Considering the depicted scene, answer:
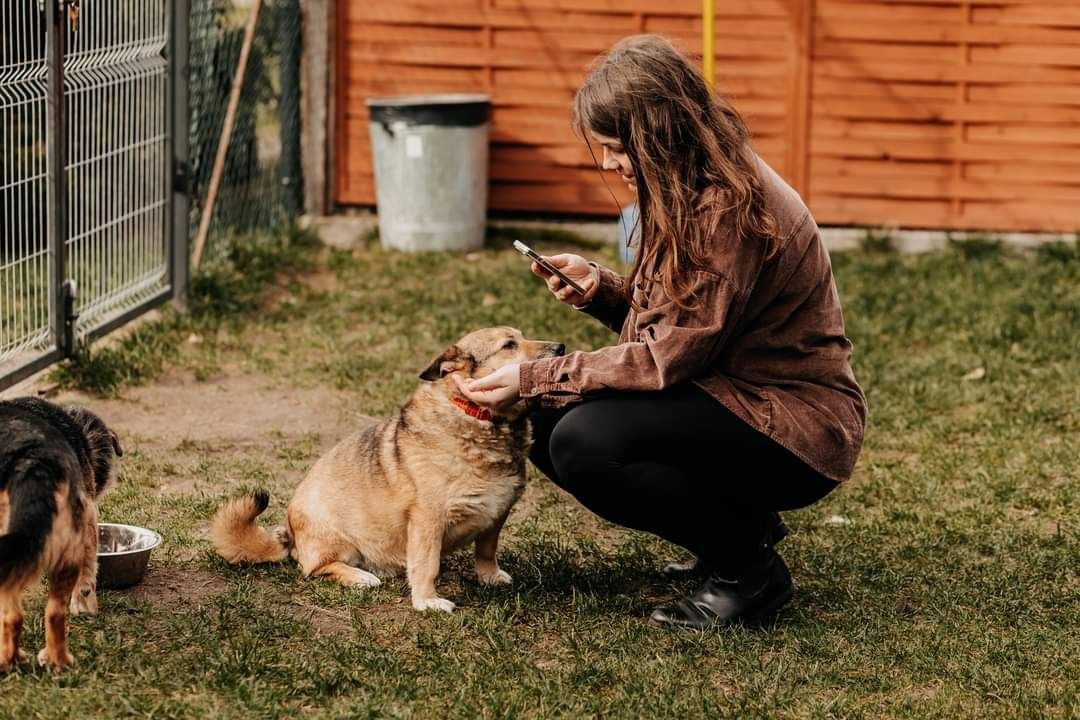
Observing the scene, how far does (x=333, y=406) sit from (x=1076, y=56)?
5938 mm

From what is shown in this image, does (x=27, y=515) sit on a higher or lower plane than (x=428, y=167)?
lower

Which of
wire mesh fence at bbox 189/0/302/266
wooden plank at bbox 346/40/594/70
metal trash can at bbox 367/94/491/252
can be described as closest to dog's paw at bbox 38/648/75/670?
wire mesh fence at bbox 189/0/302/266

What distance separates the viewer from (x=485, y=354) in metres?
4.53

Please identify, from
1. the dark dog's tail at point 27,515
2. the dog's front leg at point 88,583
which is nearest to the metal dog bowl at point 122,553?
the dog's front leg at point 88,583

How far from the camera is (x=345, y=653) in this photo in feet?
12.9

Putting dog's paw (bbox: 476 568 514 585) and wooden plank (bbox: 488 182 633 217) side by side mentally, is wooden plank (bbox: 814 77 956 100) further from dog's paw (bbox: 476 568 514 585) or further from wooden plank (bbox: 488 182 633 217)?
dog's paw (bbox: 476 568 514 585)

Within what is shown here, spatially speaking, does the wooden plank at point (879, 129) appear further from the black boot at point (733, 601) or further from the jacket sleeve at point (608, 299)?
the black boot at point (733, 601)

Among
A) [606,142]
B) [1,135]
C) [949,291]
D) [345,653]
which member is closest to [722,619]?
→ [345,653]

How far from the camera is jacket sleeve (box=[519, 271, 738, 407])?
3.92m

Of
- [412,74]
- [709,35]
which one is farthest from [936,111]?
[412,74]

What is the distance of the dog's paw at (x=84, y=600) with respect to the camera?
4.16 m

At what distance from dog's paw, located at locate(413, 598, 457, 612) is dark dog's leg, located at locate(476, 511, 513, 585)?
279 millimetres

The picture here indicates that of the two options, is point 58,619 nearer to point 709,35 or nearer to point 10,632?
point 10,632

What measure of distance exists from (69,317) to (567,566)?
10.4 feet
